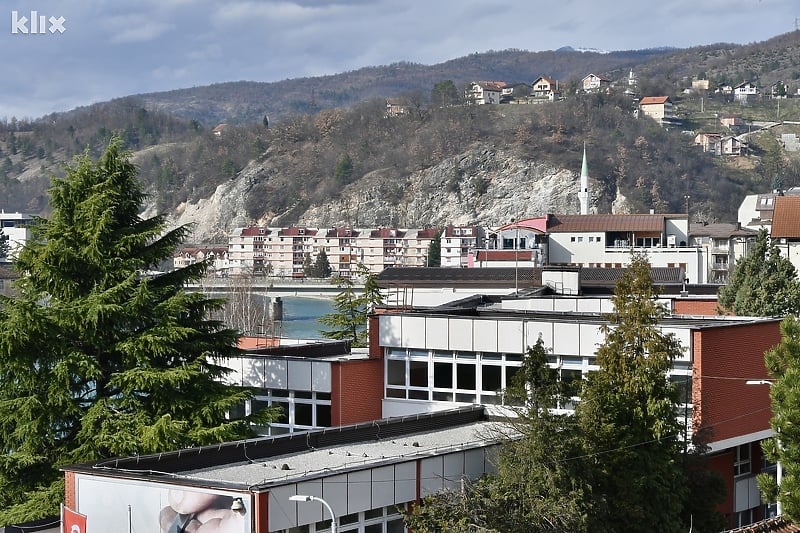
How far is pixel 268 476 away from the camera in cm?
1870

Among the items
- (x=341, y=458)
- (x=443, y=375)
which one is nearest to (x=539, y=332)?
(x=443, y=375)

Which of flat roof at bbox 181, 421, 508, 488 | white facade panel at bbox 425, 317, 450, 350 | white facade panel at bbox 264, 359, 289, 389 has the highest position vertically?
white facade panel at bbox 425, 317, 450, 350

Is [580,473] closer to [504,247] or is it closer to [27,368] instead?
[27,368]

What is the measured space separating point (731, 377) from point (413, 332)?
659 cm

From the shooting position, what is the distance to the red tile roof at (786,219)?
2229 inches

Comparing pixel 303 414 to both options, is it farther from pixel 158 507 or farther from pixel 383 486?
pixel 158 507

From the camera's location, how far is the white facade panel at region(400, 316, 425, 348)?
26.5 m

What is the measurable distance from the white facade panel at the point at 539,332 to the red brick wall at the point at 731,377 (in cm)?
287

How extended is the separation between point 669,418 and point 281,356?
10.1m

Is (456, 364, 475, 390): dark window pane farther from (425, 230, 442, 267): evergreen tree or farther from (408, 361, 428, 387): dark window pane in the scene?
(425, 230, 442, 267): evergreen tree

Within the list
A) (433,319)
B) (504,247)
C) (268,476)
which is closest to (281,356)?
(433,319)

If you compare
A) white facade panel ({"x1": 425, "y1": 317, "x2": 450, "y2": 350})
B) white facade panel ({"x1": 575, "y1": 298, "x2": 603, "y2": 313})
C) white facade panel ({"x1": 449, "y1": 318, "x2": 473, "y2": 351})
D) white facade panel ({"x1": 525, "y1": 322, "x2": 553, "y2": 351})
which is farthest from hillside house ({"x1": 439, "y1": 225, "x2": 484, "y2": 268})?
white facade panel ({"x1": 525, "y1": 322, "x2": 553, "y2": 351})

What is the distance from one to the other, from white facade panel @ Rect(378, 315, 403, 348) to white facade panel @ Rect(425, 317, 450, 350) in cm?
67

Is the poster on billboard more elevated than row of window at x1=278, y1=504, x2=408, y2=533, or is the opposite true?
the poster on billboard
